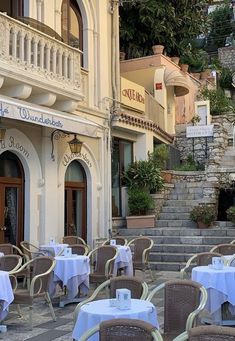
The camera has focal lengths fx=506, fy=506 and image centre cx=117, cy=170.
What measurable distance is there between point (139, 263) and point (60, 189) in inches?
122

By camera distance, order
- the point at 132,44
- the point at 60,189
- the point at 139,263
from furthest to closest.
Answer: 1. the point at 132,44
2. the point at 60,189
3. the point at 139,263

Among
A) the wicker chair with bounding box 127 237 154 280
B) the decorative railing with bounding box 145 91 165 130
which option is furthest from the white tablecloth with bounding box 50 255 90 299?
the decorative railing with bounding box 145 91 165 130

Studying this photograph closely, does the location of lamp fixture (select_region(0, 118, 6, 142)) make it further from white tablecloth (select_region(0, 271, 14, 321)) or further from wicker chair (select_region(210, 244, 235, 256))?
wicker chair (select_region(210, 244, 235, 256))

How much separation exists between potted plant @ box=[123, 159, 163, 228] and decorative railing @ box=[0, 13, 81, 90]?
475 cm

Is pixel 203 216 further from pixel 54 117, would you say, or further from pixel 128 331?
pixel 128 331

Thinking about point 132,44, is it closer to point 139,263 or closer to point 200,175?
point 200,175

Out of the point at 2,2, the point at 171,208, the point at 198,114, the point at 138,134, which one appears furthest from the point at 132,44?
the point at 2,2

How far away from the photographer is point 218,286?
23.5ft

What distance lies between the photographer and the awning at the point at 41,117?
955 cm

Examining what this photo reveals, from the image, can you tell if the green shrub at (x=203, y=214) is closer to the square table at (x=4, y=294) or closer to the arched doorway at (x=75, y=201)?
the arched doorway at (x=75, y=201)

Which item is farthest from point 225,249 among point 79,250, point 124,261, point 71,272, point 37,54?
point 37,54

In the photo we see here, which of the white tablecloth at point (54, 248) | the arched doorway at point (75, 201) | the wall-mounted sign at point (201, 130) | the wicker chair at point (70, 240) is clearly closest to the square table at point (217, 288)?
the white tablecloth at point (54, 248)

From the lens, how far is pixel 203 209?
49.3 ft

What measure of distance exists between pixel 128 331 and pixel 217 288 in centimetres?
361
